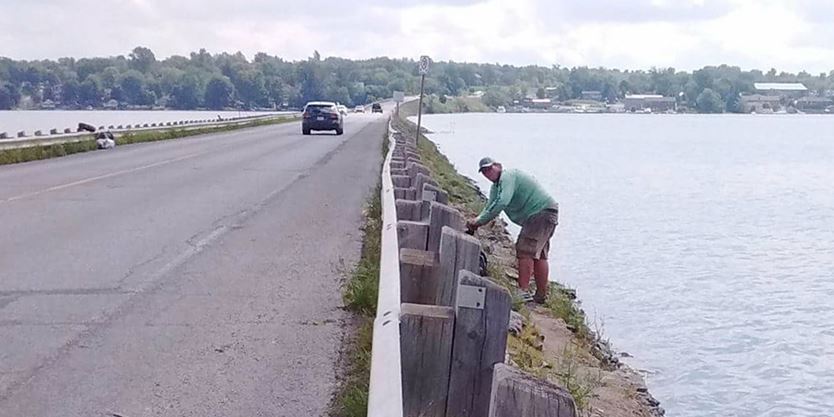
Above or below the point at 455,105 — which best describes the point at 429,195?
above

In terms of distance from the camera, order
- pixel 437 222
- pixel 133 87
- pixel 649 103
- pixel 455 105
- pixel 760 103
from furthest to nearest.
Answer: pixel 649 103 → pixel 760 103 → pixel 455 105 → pixel 133 87 → pixel 437 222

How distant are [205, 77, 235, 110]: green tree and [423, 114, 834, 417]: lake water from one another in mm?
51094

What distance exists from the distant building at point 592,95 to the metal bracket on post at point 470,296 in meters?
164

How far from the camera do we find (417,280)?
636 cm

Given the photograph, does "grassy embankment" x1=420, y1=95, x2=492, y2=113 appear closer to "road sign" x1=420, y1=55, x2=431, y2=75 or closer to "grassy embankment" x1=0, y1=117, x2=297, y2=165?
"grassy embankment" x1=0, y1=117, x2=297, y2=165

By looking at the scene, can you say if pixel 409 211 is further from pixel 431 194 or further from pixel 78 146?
pixel 78 146

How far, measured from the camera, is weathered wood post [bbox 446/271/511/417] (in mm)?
4527

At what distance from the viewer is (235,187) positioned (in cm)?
1991

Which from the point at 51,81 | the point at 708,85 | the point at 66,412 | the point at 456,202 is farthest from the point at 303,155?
the point at 708,85

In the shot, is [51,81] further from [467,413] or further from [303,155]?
[467,413]

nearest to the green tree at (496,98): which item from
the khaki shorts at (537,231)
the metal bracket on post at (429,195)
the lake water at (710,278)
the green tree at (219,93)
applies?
the green tree at (219,93)

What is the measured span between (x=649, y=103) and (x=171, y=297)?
15851 centimetres

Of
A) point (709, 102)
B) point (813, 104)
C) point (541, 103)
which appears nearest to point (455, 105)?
point (541, 103)

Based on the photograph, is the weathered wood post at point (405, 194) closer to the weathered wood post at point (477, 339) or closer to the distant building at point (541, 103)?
the weathered wood post at point (477, 339)
